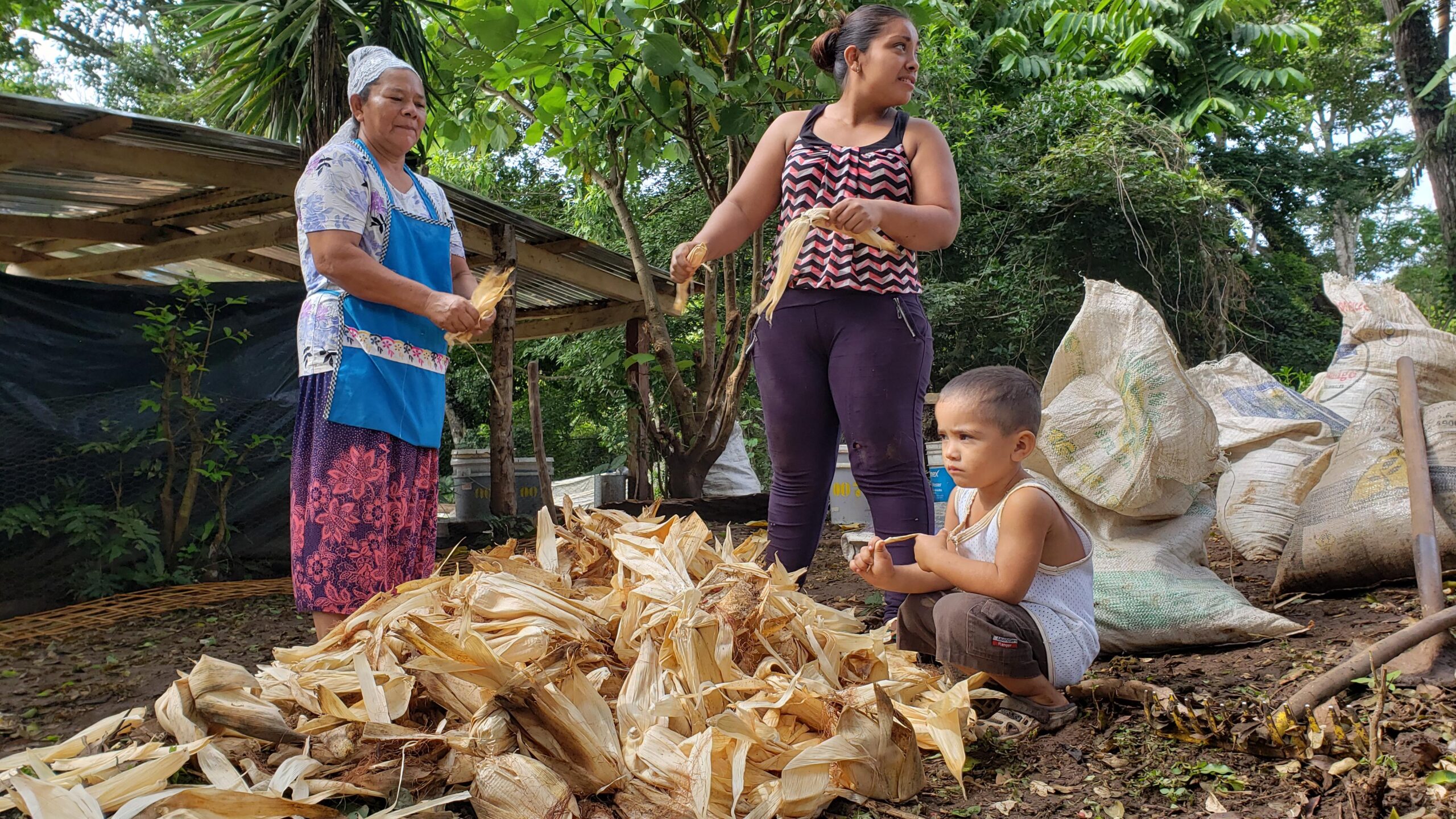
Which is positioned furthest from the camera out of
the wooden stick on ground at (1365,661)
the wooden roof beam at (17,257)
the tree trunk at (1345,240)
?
the tree trunk at (1345,240)

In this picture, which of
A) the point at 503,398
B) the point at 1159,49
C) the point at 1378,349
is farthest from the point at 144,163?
the point at 1159,49

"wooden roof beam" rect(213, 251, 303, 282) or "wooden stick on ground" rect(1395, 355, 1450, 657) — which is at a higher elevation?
"wooden roof beam" rect(213, 251, 303, 282)

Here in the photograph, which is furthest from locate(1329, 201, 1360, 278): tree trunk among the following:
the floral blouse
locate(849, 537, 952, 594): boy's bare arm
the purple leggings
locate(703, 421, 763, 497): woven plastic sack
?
the floral blouse

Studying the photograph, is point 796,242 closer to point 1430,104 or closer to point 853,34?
point 853,34

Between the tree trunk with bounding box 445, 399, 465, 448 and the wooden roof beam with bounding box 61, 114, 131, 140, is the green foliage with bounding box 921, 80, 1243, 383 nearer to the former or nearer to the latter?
the tree trunk with bounding box 445, 399, 465, 448

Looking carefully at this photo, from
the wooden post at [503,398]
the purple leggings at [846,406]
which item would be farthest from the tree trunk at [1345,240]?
the purple leggings at [846,406]

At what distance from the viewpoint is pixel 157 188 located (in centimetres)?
455

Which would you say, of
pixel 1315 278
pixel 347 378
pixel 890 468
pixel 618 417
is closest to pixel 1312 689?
pixel 890 468

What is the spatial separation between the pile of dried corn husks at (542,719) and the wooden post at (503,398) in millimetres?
3447

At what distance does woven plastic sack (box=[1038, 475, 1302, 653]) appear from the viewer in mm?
2404

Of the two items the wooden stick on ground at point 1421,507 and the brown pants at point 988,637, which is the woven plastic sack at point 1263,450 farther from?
the brown pants at point 988,637

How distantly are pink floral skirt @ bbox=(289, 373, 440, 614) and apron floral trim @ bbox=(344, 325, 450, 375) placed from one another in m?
0.09

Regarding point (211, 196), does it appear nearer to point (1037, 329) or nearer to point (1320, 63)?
point (1037, 329)

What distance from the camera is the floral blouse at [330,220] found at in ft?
6.75
